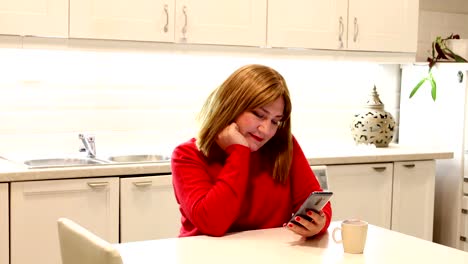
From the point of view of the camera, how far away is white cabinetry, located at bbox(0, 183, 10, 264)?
2.77m

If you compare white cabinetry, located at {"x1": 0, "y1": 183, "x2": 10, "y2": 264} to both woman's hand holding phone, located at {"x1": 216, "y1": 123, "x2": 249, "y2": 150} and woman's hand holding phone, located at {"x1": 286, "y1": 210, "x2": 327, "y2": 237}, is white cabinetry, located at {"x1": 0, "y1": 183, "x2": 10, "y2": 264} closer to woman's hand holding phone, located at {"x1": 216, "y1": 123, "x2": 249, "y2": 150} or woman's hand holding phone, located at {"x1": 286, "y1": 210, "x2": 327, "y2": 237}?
woman's hand holding phone, located at {"x1": 216, "y1": 123, "x2": 249, "y2": 150}

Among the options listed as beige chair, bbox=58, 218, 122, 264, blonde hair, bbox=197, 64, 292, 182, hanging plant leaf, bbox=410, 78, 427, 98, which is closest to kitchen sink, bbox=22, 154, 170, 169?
blonde hair, bbox=197, 64, 292, 182

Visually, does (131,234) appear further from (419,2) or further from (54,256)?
(419,2)

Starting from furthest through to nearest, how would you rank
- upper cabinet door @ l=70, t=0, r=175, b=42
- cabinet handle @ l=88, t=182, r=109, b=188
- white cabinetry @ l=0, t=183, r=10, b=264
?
upper cabinet door @ l=70, t=0, r=175, b=42 < cabinet handle @ l=88, t=182, r=109, b=188 < white cabinetry @ l=0, t=183, r=10, b=264

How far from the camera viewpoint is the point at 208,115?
2184 millimetres

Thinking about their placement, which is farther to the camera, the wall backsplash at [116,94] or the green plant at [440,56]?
the green plant at [440,56]

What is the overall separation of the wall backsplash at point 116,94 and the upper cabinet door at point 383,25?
0.31 meters

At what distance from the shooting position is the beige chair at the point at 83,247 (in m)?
1.30

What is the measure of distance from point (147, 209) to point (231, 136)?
109 centimetres

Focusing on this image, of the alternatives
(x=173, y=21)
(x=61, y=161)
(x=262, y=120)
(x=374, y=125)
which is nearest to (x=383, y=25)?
(x=374, y=125)

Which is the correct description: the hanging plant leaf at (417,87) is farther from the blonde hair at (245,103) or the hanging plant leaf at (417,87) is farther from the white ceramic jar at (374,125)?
the blonde hair at (245,103)

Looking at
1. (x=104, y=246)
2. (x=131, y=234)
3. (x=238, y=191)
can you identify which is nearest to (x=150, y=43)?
(x=131, y=234)

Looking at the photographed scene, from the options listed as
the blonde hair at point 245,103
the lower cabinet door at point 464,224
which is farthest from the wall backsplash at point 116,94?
the blonde hair at point 245,103

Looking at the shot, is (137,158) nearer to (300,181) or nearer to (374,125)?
(374,125)
